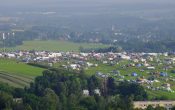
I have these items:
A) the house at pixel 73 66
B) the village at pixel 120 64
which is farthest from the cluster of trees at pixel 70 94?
the house at pixel 73 66

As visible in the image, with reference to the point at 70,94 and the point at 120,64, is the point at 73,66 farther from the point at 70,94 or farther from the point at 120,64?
the point at 70,94

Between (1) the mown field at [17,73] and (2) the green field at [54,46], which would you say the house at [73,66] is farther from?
(2) the green field at [54,46]

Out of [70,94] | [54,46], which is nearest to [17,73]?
[70,94]

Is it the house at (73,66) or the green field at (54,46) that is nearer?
the house at (73,66)

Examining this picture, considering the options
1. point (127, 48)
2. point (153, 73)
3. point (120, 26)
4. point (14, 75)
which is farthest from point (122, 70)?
point (120, 26)

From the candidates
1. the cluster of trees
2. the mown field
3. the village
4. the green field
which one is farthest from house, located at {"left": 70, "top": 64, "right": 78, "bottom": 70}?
the green field

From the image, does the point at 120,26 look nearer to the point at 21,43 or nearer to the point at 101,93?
the point at 21,43
